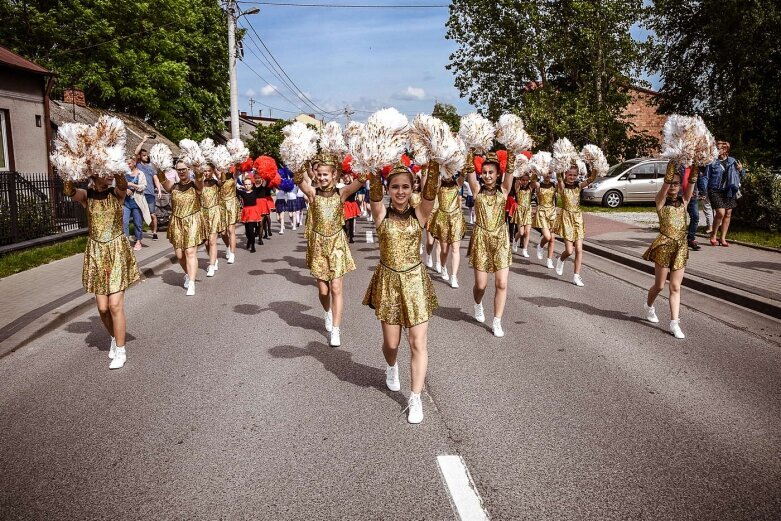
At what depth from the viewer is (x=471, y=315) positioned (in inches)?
291

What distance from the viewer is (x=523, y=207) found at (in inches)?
453

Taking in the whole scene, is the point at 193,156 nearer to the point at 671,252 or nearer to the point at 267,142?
the point at 671,252

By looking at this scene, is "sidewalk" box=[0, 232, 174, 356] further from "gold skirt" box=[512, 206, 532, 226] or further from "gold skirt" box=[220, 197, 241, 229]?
"gold skirt" box=[512, 206, 532, 226]

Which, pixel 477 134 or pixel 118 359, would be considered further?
pixel 477 134

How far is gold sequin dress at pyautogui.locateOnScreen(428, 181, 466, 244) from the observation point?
9.07 meters

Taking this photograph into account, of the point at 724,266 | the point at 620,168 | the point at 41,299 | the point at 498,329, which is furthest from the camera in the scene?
the point at 620,168

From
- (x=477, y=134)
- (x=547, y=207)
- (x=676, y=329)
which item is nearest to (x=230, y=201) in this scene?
(x=547, y=207)

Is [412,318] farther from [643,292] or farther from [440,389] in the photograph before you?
[643,292]

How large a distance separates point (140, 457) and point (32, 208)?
37.9 feet

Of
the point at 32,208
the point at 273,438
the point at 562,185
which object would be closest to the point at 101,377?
the point at 273,438

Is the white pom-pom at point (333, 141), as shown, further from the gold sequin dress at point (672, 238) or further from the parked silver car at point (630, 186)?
the parked silver car at point (630, 186)

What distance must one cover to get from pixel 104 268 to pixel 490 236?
4056mm

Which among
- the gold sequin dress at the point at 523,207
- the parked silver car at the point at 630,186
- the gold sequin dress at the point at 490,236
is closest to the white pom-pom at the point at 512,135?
the gold sequin dress at the point at 490,236

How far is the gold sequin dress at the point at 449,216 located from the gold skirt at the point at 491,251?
7.05 feet
